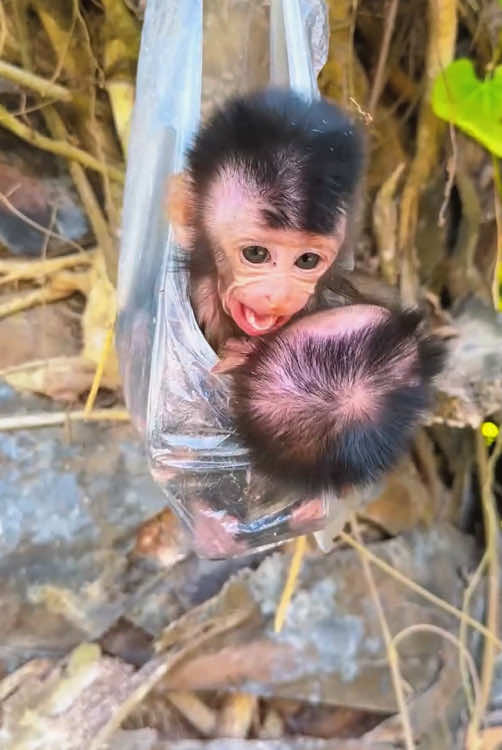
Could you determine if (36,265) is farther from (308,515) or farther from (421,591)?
(421,591)

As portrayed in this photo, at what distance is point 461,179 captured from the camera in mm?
1326

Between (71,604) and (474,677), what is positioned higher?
(71,604)

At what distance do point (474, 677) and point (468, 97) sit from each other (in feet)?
3.00

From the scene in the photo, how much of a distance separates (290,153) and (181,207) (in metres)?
0.14

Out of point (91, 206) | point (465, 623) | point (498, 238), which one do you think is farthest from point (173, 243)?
point (465, 623)

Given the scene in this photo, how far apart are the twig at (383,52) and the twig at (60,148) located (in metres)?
0.39

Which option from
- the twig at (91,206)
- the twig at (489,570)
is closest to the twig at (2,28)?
the twig at (91,206)

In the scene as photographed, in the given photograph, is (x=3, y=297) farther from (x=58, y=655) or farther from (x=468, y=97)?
(x=468, y=97)

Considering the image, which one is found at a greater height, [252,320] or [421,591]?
[252,320]

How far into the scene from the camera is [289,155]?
753 mm

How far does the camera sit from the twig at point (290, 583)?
50.7 inches

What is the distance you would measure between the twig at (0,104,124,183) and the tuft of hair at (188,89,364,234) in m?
0.47

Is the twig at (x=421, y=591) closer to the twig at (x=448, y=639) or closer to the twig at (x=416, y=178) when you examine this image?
the twig at (x=448, y=639)

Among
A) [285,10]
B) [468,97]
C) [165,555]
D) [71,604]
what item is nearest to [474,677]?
[165,555]
